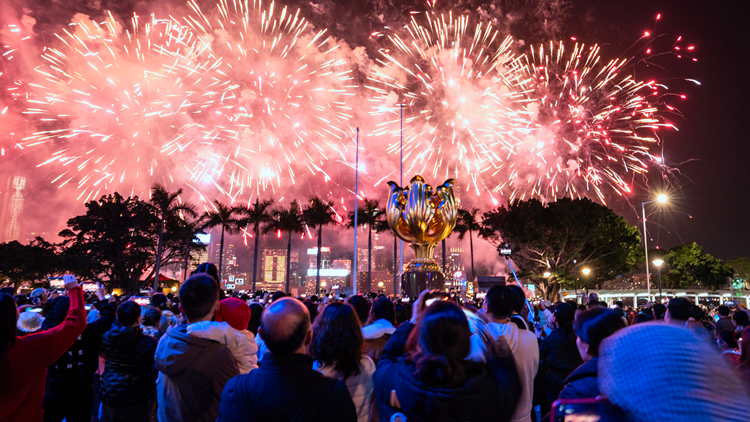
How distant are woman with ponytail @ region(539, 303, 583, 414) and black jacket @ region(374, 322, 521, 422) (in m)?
2.59

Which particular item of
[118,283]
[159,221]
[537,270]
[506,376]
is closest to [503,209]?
[537,270]

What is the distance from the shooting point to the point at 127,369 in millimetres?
4285

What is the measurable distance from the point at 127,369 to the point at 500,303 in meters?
3.84

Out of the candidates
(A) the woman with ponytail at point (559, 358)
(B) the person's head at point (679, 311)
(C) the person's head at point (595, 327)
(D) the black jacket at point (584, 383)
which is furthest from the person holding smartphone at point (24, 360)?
(B) the person's head at point (679, 311)

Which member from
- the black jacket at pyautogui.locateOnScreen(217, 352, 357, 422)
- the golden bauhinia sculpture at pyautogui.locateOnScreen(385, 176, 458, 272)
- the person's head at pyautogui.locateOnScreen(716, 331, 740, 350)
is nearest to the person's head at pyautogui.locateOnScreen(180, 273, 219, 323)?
the black jacket at pyautogui.locateOnScreen(217, 352, 357, 422)

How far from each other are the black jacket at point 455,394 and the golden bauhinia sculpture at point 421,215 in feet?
59.8

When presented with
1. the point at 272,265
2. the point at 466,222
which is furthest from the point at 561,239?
the point at 272,265

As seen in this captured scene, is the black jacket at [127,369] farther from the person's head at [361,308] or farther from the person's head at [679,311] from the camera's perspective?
the person's head at [679,311]

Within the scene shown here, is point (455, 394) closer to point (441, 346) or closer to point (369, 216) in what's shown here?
point (441, 346)

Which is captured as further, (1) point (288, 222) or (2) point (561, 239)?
(1) point (288, 222)

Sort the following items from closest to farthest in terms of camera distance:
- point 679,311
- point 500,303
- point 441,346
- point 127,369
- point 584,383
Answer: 1. point 441,346
2. point 584,383
3. point 500,303
4. point 127,369
5. point 679,311

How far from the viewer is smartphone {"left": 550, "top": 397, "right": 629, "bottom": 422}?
125 cm

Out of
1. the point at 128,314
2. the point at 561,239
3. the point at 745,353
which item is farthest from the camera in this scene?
the point at 561,239

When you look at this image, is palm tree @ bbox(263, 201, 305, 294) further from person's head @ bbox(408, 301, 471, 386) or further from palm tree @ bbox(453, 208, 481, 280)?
person's head @ bbox(408, 301, 471, 386)
